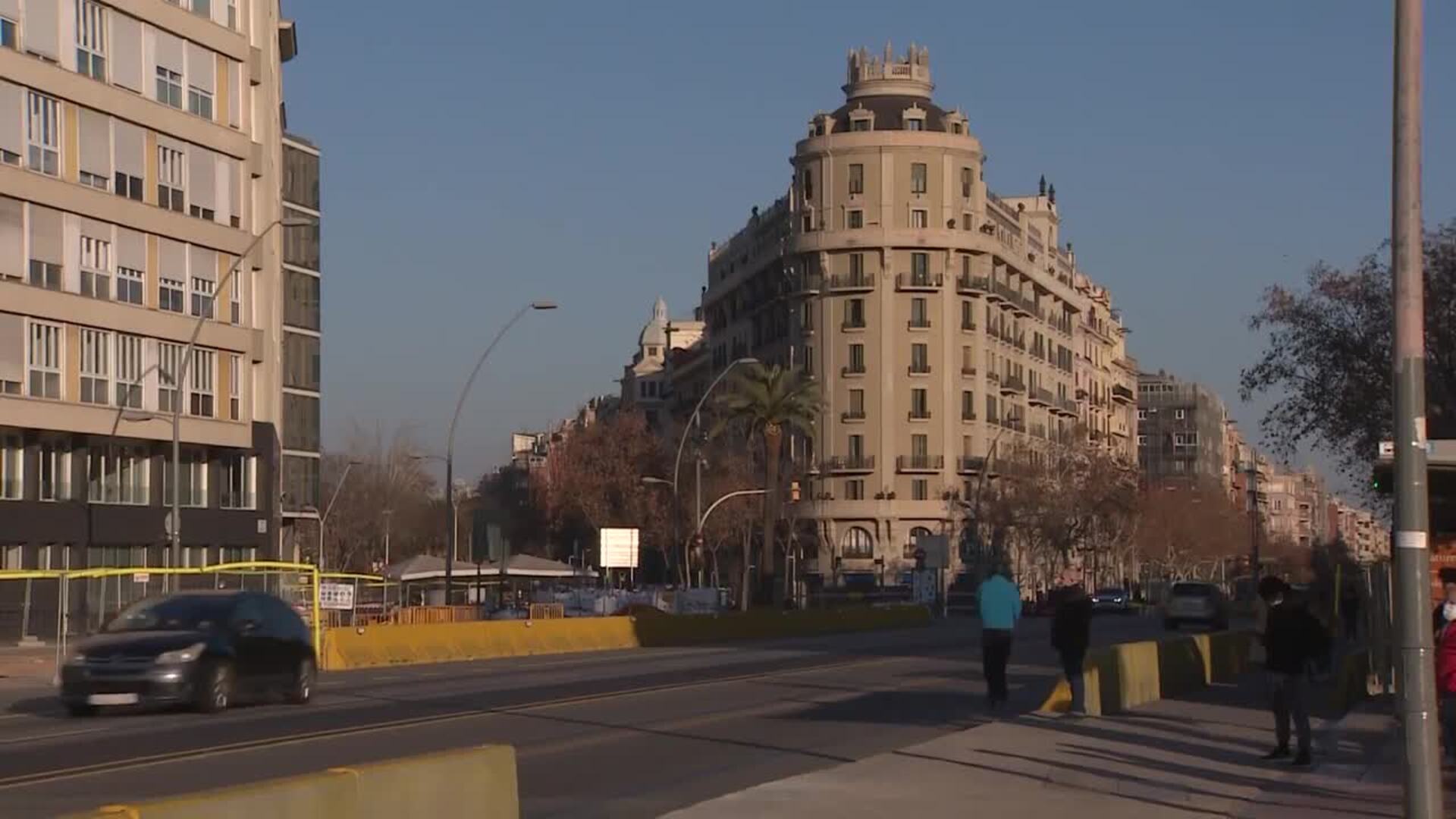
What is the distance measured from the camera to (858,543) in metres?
114

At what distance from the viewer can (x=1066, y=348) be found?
140 meters

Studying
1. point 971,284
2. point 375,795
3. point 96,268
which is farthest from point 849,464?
point 375,795

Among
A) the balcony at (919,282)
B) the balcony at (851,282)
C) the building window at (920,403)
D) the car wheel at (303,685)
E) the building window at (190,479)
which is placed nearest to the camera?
the car wheel at (303,685)

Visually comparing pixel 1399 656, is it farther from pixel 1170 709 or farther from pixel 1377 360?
pixel 1377 360

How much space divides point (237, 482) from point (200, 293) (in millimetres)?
6887

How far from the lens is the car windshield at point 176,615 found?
25578 mm

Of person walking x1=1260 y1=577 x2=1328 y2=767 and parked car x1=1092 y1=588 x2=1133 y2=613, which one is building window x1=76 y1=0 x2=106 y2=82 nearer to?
person walking x1=1260 y1=577 x2=1328 y2=767

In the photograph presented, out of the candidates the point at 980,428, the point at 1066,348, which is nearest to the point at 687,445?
the point at 980,428

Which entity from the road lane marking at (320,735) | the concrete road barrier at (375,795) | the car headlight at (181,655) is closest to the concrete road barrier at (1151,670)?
the road lane marking at (320,735)

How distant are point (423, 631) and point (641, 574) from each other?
3823 inches

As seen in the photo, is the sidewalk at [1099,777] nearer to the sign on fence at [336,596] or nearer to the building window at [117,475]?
the sign on fence at [336,596]

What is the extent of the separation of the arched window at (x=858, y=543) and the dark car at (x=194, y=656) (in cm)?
8726

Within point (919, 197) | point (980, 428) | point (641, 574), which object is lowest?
point (641, 574)

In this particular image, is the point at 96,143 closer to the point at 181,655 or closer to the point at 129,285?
the point at 129,285
